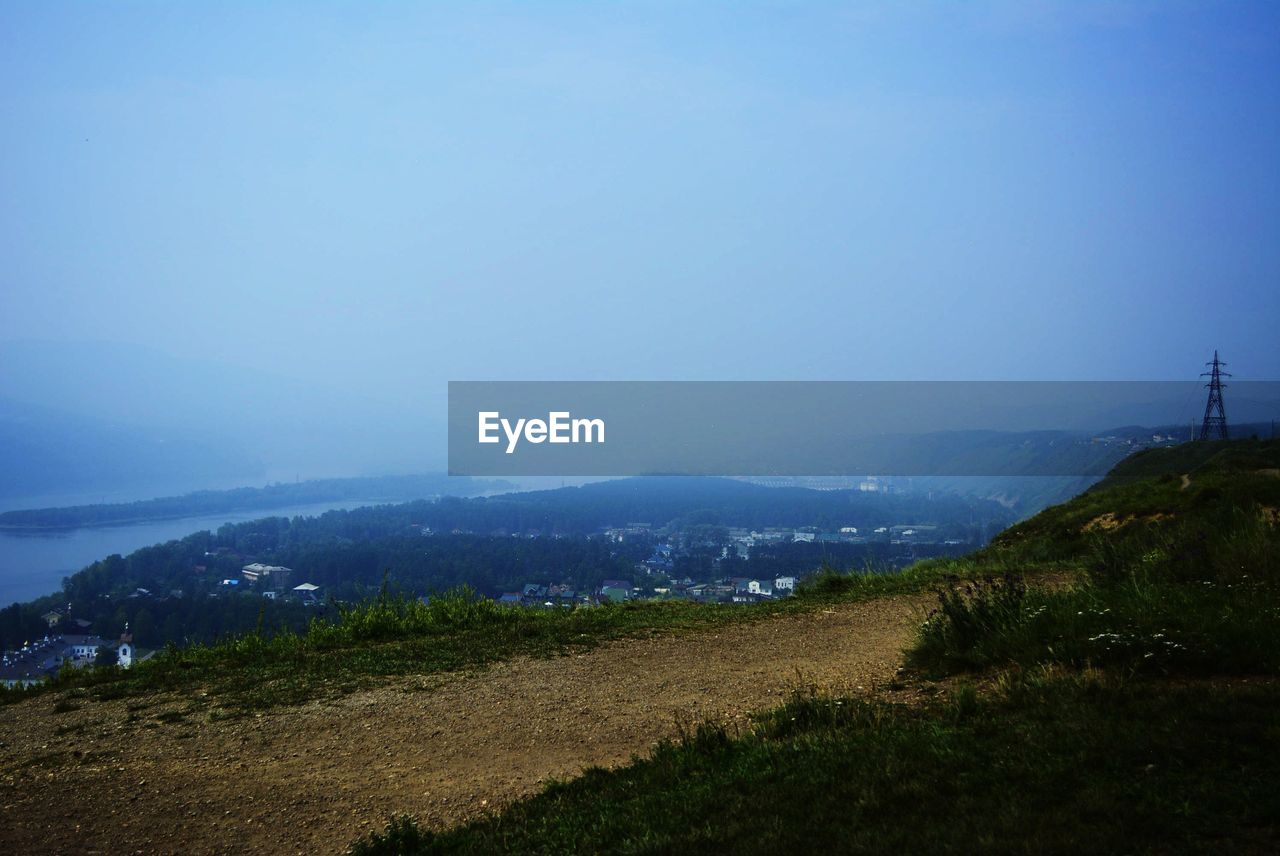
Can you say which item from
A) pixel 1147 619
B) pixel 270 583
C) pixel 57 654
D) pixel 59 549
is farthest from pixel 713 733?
pixel 59 549

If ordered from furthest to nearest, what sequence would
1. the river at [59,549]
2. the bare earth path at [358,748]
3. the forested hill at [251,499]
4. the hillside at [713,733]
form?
the forested hill at [251,499] → the river at [59,549] → the bare earth path at [358,748] → the hillside at [713,733]

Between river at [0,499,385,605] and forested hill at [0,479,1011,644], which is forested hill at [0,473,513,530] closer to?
river at [0,499,385,605]

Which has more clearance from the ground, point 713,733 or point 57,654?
point 713,733

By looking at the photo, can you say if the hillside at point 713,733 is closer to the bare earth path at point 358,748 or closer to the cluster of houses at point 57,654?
the bare earth path at point 358,748

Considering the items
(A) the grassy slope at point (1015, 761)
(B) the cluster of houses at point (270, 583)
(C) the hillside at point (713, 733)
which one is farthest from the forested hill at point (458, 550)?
(A) the grassy slope at point (1015, 761)

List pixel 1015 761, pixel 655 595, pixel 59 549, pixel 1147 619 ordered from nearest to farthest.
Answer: pixel 1015 761, pixel 1147 619, pixel 655 595, pixel 59 549

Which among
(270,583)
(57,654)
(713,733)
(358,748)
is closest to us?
(713,733)

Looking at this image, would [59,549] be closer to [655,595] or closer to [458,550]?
[458,550]
